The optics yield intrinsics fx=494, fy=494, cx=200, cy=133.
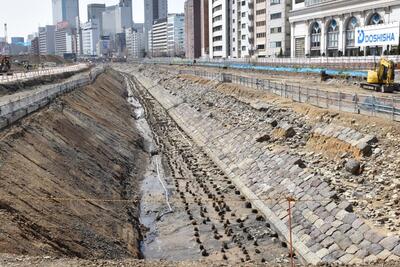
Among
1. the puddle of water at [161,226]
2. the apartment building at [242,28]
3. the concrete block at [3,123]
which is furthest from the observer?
the apartment building at [242,28]

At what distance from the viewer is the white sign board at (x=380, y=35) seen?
54844 millimetres

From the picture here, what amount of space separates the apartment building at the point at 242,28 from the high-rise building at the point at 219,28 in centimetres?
304

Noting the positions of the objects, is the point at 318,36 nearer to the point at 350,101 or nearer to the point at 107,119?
the point at 107,119

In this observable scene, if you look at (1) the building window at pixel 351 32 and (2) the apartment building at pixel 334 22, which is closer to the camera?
(2) the apartment building at pixel 334 22

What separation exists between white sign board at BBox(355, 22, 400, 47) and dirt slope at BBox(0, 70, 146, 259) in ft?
105

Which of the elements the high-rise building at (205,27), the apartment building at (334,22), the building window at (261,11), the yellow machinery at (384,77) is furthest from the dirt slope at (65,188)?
the high-rise building at (205,27)

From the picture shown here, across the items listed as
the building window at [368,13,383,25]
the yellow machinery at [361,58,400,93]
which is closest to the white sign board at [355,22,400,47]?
the yellow machinery at [361,58,400,93]

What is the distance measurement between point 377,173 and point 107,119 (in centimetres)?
3320

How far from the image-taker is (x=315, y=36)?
335 feet

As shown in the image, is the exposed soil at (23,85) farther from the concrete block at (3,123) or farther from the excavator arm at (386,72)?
the excavator arm at (386,72)

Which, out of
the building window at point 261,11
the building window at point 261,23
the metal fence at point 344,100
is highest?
the building window at point 261,11

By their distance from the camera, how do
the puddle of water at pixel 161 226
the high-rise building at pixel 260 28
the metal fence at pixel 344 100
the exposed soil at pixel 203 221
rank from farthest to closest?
the high-rise building at pixel 260 28 → the metal fence at pixel 344 100 → the puddle of water at pixel 161 226 → the exposed soil at pixel 203 221

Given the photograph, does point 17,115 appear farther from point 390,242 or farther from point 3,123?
point 390,242

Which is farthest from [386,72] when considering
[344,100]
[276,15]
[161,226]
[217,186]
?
[276,15]
